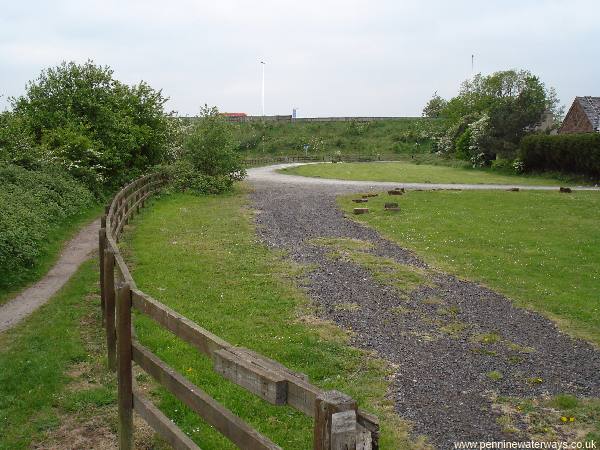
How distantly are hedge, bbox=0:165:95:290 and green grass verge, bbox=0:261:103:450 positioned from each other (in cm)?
209

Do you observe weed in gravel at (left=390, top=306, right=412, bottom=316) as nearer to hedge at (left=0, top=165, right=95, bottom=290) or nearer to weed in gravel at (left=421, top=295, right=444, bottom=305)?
weed in gravel at (left=421, top=295, right=444, bottom=305)

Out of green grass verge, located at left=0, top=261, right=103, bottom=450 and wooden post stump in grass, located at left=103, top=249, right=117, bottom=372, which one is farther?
wooden post stump in grass, located at left=103, top=249, right=117, bottom=372

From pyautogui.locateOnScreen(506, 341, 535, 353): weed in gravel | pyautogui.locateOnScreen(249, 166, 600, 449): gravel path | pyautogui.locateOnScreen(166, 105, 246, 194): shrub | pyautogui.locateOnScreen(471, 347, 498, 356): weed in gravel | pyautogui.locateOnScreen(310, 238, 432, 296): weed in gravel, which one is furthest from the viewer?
pyautogui.locateOnScreen(166, 105, 246, 194): shrub

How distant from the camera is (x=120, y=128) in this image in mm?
31500

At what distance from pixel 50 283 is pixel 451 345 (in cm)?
901

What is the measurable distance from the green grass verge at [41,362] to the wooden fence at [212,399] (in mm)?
1006

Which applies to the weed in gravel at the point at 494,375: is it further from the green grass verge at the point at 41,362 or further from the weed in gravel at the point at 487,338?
the green grass verge at the point at 41,362

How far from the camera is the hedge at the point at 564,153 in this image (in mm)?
39094

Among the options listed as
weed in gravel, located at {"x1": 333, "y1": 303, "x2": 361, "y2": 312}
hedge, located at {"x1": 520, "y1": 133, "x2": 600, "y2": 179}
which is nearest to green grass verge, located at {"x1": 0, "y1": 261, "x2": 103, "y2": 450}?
weed in gravel, located at {"x1": 333, "y1": 303, "x2": 361, "y2": 312}

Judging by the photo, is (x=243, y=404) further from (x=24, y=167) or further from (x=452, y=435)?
(x=24, y=167)

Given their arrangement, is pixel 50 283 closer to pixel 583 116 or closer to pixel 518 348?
pixel 518 348

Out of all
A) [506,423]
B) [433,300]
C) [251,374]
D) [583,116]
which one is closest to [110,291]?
[251,374]

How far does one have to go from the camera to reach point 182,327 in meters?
4.55

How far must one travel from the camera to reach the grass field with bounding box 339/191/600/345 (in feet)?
40.9
